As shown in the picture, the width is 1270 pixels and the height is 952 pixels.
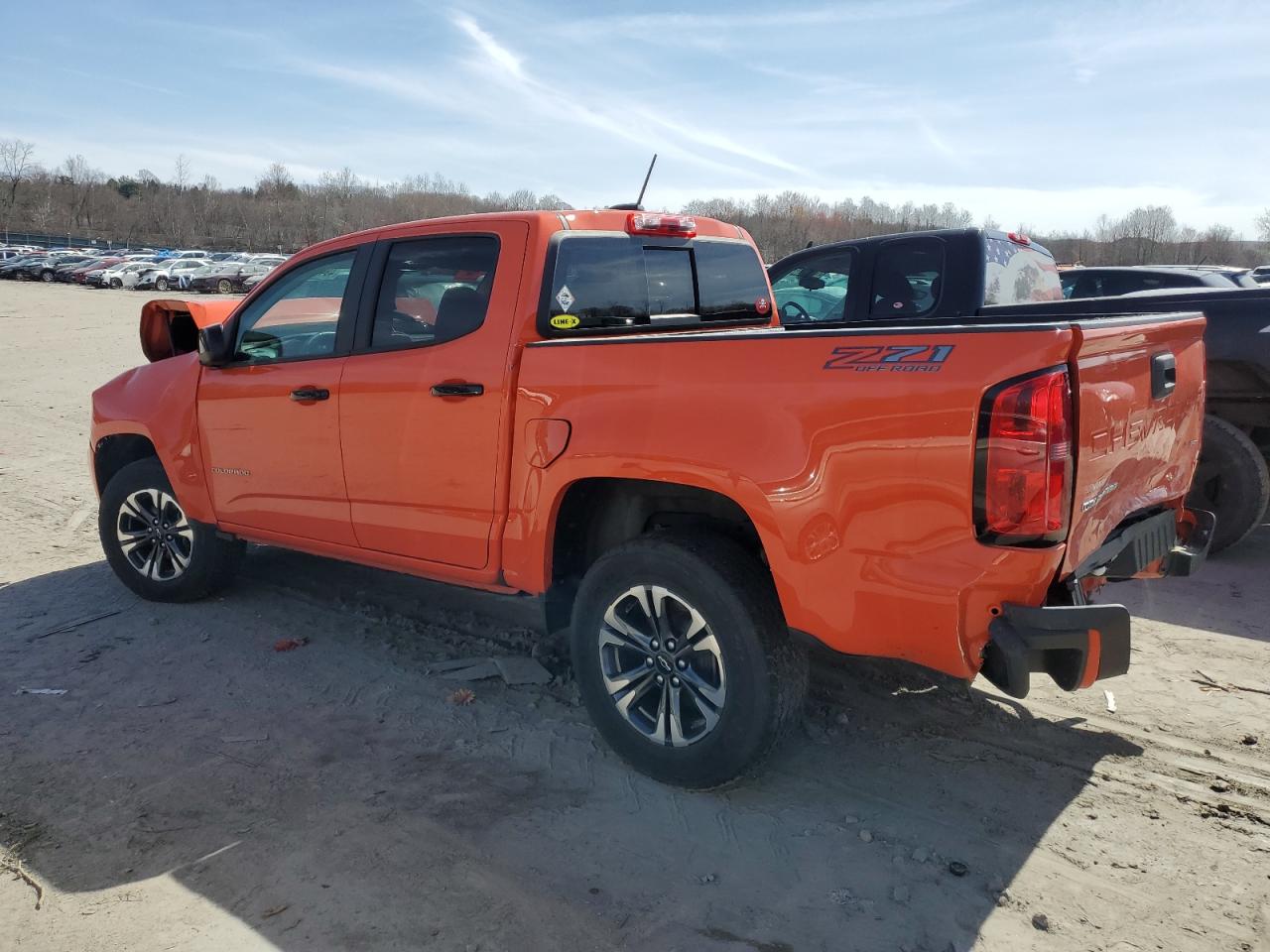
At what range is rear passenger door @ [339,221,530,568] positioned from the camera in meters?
3.84

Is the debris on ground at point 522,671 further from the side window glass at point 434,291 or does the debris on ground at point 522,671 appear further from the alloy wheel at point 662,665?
the side window glass at point 434,291

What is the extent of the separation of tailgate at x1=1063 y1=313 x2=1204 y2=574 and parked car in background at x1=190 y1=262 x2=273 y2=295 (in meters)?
44.3

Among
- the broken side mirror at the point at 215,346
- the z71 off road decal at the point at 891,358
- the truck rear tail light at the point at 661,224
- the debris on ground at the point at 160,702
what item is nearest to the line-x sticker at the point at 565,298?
the truck rear tail light at the point at 661,224

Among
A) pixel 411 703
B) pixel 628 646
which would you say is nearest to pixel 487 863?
pixel 628 646

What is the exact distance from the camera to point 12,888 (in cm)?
296

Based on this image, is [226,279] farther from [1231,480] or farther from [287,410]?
[1231,480]

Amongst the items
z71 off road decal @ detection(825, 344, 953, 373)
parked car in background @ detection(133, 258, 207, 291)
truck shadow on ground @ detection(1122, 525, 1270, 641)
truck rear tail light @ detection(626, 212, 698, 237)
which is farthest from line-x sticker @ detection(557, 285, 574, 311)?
parked car in background @ detection(133, 258, 207, 291)

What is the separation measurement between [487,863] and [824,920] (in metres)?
1.05

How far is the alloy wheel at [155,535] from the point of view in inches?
215

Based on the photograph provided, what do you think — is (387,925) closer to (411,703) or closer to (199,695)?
(411,703)

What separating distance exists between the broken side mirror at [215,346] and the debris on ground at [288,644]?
1.44 metres

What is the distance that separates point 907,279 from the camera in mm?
6992

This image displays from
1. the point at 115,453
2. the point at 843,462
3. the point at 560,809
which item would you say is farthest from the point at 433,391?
the point at 115,453

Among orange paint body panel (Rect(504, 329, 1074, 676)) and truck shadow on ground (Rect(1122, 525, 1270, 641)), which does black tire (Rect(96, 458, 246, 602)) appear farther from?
truck shadow on ground (Rect(1122, 525, 1270, 641))
